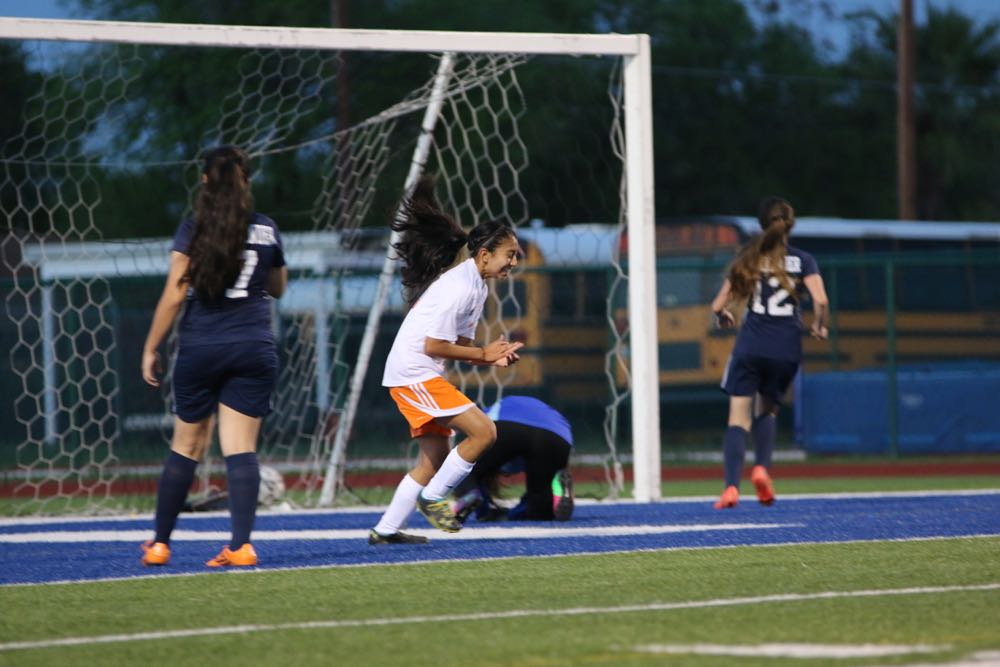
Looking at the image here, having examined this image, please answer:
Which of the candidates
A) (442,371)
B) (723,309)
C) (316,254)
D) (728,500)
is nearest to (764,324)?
(723,309)

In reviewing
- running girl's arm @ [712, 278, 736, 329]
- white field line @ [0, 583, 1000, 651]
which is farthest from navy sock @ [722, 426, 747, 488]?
white field line @ [0, 583, 1000, 651]

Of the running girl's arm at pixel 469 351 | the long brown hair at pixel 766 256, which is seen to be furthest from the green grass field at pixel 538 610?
the long brown hair at pixel 766 256

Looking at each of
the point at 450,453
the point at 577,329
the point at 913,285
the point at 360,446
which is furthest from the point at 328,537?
the point at 913,285

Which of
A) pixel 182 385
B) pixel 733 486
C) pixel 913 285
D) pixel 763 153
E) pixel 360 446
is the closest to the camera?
pixel 182 385

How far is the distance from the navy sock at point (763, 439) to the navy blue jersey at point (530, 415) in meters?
1.41

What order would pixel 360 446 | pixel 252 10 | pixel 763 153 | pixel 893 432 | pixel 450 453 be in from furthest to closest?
pixel 763 153
pixel 252 10
pixel 893 432
pixel 360 446
pixel 450 453

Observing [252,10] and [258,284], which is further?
[252,10]

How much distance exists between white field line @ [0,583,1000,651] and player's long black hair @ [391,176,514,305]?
3.07 meters

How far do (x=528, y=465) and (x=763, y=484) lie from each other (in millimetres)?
1656

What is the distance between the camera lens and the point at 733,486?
11008mm

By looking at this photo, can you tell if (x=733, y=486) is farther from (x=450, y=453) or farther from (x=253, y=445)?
(x=253, y=445)

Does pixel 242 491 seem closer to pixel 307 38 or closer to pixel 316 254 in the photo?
pixel 307 38

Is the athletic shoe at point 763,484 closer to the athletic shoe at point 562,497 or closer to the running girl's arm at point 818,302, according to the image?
the running girl's arm at point 818,302

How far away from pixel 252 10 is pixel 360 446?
66.3ft
